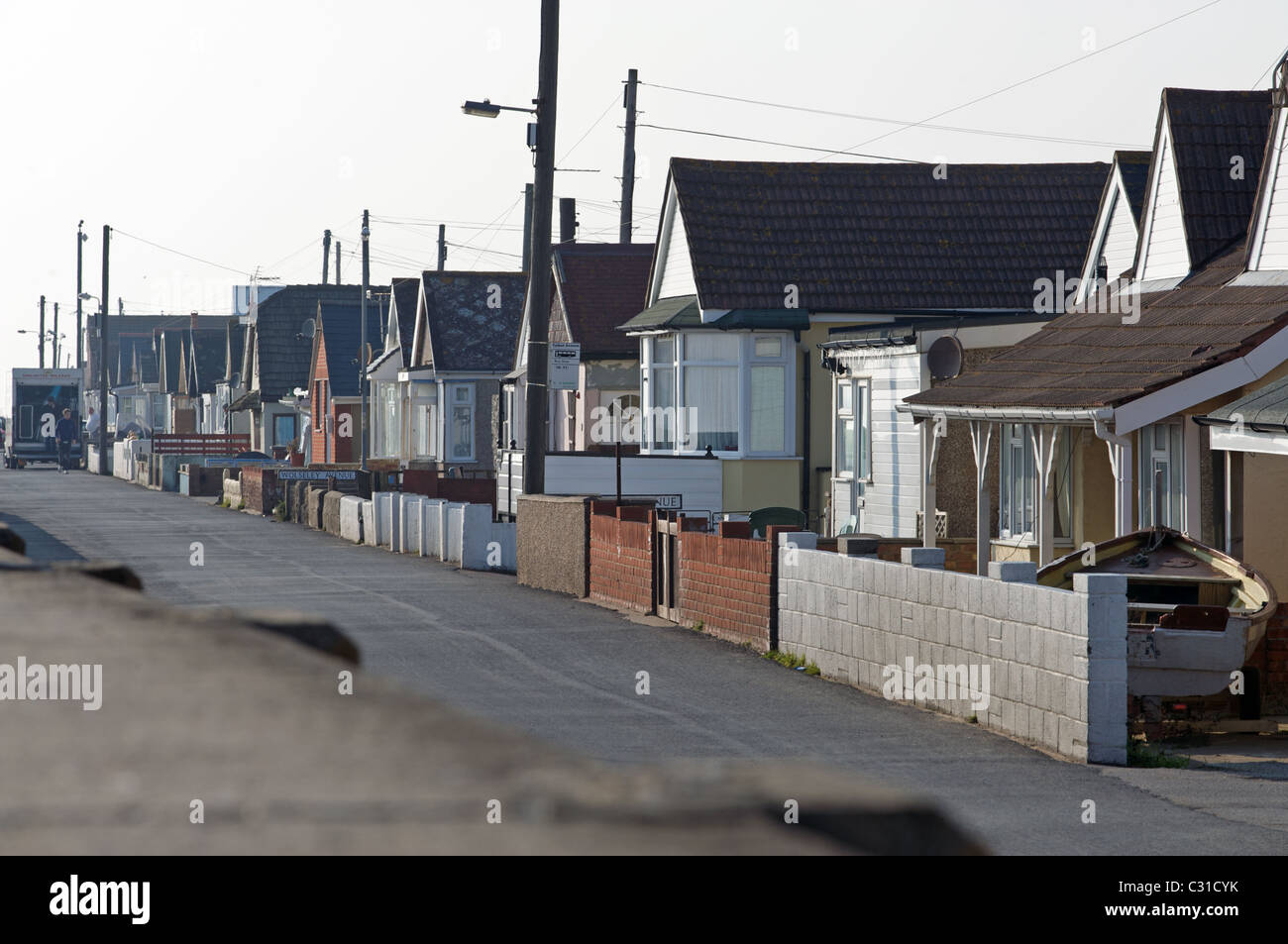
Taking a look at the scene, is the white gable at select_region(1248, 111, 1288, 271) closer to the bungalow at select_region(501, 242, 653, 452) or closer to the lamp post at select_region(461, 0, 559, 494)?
the lamp post at select_region(461, 0, 559, 494)

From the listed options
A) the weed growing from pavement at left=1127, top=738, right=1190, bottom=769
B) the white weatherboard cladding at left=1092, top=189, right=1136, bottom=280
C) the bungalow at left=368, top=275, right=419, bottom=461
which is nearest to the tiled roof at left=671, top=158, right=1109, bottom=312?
the white weatherboard cladding at left=1092, top=189, right=1136, bottom=280

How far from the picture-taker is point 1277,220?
1931 cm

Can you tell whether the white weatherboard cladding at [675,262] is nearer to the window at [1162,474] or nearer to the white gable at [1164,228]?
the white gable at [1164,228]

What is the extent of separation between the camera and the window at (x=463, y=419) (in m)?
53.7

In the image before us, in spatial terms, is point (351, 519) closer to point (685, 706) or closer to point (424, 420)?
point (424, 420)

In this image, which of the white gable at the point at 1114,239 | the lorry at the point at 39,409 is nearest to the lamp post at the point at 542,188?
the white gable at the point at 1114,239

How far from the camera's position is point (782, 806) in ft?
5.21

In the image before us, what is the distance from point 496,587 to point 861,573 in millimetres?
10349

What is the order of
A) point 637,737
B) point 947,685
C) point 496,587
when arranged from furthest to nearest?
1. point 496,587
2. point 947,685
3. point 637,737

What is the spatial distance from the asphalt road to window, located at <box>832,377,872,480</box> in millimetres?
5667

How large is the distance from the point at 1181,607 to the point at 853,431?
1461 cm
